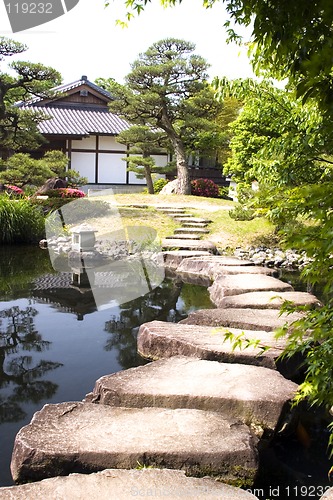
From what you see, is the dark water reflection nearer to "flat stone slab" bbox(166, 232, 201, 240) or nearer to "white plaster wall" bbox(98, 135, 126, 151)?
"flat stone slab" bbox(166, 232, 201, 240)

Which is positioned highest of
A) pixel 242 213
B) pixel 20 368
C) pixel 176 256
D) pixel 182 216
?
pixel 242 213

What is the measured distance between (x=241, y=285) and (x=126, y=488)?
471 centimetres

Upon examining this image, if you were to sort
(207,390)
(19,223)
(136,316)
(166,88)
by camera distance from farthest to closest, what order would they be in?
(166,88), (19,223), (136,316), (207,390)

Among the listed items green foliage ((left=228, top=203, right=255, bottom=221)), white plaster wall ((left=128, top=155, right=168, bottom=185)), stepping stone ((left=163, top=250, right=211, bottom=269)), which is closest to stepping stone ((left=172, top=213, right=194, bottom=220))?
green foliage ((left=228, top=203, right=255, bottom=221))

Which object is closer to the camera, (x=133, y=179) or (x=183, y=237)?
(x=183, y=237)

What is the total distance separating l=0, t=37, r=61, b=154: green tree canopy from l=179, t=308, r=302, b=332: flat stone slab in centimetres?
1203

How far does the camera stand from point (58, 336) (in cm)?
550

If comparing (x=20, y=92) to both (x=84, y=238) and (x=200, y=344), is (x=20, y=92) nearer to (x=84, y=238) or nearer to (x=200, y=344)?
(x=84, y=238)

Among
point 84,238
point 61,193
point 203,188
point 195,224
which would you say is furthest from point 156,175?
point 84,238

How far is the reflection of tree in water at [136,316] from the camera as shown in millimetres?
5011

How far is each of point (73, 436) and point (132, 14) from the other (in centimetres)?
251

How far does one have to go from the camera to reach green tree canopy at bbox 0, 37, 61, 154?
14789mm

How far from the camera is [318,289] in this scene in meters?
8.57

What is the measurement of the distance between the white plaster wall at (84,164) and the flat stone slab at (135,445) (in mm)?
22591
